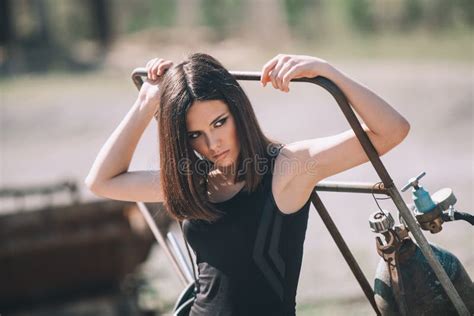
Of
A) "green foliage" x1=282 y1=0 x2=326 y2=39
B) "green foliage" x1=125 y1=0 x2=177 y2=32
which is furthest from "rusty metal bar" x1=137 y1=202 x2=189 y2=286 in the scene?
"green foliage" x1=125 y1=0 x2=177 y2=32

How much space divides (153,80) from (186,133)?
0.30 meters

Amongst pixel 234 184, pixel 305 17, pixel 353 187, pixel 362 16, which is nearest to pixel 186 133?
pixel 234 184

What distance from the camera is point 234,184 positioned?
2438 millimetres

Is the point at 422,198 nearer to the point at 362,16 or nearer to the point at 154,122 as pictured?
the point at 154,122

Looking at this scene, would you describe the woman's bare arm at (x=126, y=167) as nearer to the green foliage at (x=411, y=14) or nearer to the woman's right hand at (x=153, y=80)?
the woman's right hand at (x=153, y=80)

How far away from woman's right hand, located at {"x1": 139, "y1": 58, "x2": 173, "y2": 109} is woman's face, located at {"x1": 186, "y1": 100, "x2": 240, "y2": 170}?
228 millimetres

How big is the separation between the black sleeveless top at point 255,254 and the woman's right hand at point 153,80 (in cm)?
38

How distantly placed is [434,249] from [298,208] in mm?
Answer: 361

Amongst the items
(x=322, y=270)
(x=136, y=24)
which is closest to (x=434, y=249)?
(x=322, y=270)

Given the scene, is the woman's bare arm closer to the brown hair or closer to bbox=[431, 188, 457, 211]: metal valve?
the brown hair

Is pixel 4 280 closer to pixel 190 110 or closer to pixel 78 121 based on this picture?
Result: pixel 190 110

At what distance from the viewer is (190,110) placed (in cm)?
229

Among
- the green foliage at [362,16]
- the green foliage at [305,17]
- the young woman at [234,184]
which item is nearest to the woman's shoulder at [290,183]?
the young woman at [234,184]

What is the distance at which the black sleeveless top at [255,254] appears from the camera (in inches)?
91.0
